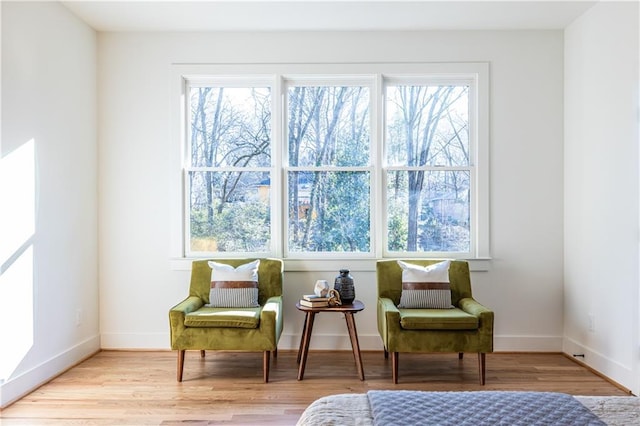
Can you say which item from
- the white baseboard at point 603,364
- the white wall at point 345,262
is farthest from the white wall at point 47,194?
the white baseboard at point 603,364

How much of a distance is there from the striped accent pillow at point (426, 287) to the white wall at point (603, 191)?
3.57ft

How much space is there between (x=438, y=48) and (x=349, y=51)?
76 cm

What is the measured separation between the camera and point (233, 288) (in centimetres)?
344

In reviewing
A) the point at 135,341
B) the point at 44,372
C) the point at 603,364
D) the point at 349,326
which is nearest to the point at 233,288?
the point at 349,326

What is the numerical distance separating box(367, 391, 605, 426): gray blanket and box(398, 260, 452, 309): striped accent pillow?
200 centimetres

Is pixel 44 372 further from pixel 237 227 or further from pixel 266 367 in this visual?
pixel 237 227

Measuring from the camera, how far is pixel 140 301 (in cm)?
391

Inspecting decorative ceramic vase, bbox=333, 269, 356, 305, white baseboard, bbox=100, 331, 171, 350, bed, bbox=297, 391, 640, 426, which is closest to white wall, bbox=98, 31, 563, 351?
white baseboard, bbox=100, 331, 171, 350

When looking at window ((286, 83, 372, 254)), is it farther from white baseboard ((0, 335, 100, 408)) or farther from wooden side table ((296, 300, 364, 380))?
white baseboard ((0, 335, 100, 408))

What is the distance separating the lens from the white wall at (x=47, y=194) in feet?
9.30

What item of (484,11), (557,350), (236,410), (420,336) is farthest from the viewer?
(557,350)

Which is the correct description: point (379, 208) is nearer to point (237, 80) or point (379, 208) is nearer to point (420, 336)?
point (420, 336)

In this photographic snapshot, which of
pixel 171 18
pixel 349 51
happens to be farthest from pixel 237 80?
pixel 349 51

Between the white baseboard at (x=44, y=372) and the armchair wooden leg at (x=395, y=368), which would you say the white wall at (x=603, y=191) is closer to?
the armchair wooden leg at (x=395, y=368)
